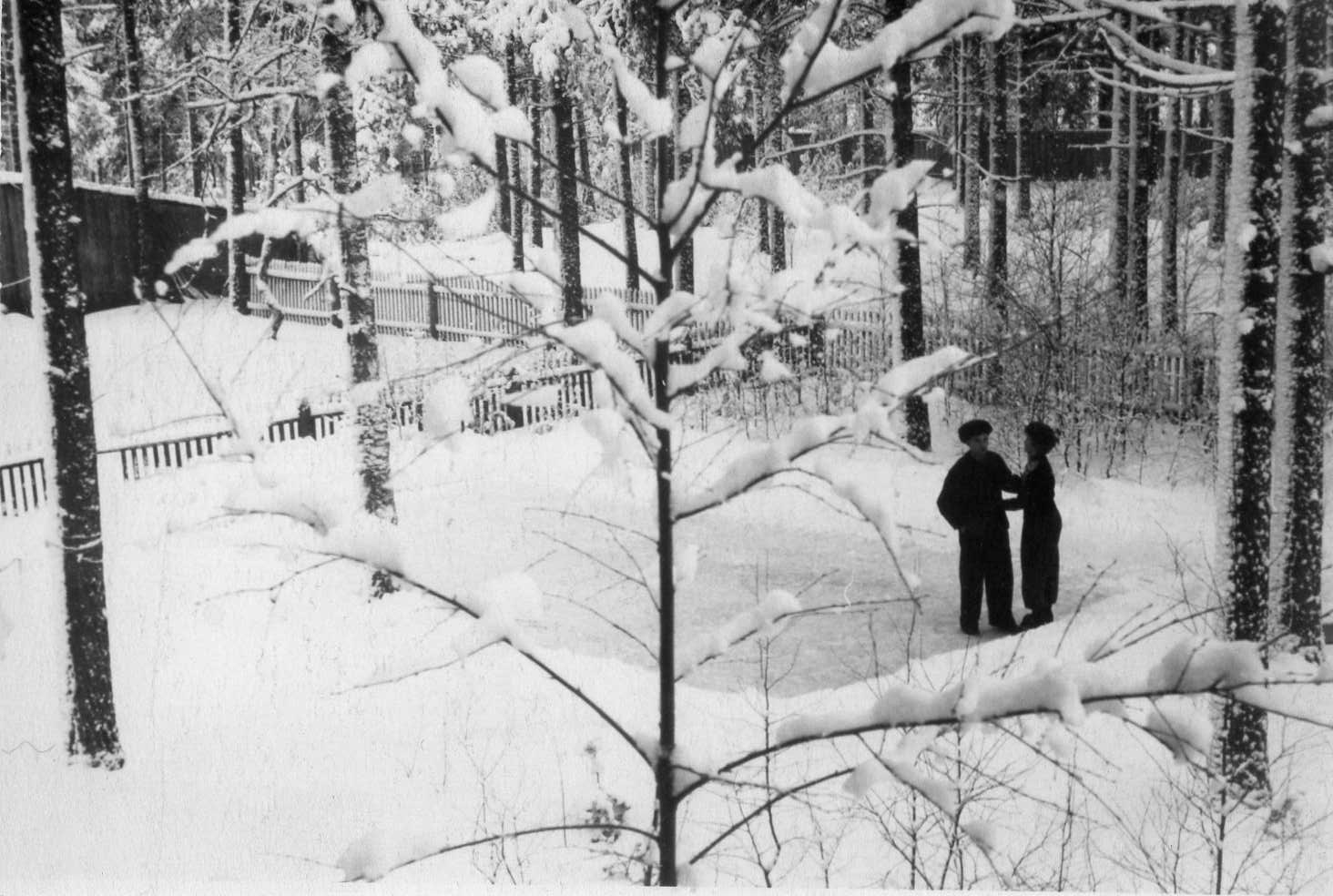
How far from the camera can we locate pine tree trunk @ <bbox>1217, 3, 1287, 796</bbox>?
9.99 feet

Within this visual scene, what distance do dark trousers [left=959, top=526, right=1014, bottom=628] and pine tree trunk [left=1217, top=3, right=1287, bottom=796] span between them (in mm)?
1036

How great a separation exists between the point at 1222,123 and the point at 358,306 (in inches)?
152

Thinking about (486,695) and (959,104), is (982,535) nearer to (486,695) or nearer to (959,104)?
(486,695)

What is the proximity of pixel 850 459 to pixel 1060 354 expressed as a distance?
10.8ft

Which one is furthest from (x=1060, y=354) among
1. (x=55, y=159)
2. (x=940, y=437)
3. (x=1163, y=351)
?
(x=55, y=159)

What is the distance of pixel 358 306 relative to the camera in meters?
4.75

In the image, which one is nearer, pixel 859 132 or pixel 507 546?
pixel 507 546

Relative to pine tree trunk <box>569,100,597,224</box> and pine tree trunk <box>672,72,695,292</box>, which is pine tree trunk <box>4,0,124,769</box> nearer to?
pine tree trunk <box>569,100,597,224</box>

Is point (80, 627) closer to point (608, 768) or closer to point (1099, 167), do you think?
point (608, 768)

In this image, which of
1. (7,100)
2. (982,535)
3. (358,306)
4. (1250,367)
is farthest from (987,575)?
(7,100)

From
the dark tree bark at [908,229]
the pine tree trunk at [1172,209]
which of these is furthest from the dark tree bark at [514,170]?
the pine tree trunk at [1172,209]

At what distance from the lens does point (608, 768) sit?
316 cm

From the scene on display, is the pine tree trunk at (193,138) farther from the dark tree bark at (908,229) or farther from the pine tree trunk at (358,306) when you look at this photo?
the dark tree bark at (908,229)

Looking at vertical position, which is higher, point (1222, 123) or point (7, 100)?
point (7, 100)
